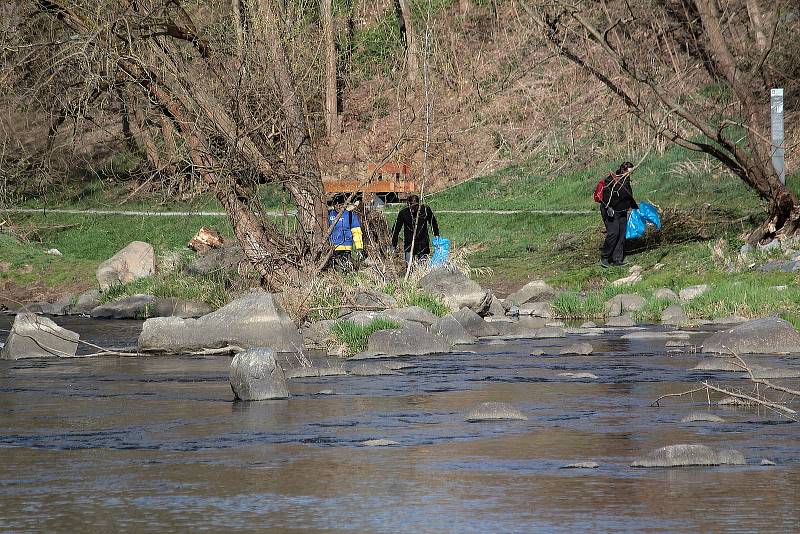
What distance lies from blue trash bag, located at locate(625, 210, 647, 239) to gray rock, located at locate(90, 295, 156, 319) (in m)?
8.81

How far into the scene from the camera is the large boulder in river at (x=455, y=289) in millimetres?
20672

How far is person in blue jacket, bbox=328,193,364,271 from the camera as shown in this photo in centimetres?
2152

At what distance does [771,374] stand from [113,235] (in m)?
28.2

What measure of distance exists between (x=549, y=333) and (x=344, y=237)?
4.62 m

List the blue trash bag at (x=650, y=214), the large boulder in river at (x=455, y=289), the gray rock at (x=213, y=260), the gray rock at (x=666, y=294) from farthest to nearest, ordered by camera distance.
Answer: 1. the blue trash bag at (x=650, y=214)
2. the gray rock at (x=213, y=260)
3. the gray rock at (x=666, y=294)
4. the large boulder in river at (x=455, y=289)

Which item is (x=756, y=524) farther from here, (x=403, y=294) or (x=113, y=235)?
(x=113, y=235)

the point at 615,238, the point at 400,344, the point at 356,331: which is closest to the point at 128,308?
the point at 615,238

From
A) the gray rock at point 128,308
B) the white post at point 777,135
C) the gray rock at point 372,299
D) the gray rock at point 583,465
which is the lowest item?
the gray rock at point 583,465

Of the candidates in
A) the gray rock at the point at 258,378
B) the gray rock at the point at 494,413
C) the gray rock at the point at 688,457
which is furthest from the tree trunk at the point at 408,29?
the gray rock at the point at 688,457

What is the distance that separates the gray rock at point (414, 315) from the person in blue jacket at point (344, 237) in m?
2.63

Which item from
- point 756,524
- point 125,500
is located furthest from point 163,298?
point 756,524

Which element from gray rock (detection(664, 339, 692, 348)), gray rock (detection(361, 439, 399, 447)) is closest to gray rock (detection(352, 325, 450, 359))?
gray rock (detection(664, 339, 692, 348))

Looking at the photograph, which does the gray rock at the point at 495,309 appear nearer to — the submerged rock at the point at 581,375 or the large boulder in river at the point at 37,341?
the large boulder in river at the point at 37,341

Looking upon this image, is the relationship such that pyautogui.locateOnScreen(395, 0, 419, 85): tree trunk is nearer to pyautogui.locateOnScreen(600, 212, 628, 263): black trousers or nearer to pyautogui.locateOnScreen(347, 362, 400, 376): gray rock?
pyautogui.locateOnScreen(600, 212, 628, 263): black trousers
